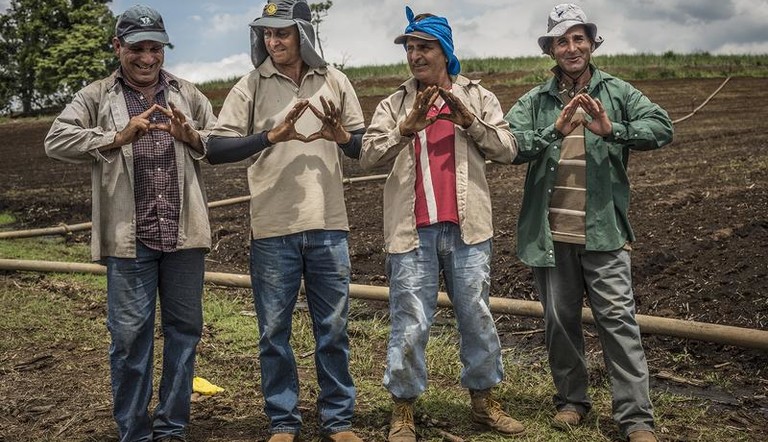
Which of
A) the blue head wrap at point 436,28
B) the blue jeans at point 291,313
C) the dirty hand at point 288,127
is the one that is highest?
the blue head wrap at point 436,28

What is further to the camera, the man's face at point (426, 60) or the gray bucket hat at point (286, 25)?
the man's face at point (426, 60)

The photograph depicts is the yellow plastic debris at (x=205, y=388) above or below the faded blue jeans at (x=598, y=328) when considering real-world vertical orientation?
below

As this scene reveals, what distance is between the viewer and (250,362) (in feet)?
18.1

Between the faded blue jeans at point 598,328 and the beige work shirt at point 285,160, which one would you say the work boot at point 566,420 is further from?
the beige work shirt at point 285,160

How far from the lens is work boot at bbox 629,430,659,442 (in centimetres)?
388

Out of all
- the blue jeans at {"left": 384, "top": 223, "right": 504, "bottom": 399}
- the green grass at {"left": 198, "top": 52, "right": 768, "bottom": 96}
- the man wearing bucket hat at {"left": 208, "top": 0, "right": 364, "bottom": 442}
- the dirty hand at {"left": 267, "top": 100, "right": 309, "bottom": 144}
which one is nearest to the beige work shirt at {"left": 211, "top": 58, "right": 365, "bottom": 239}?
the man wearing bucket hat at {"left": 208, "top": 0, "right": 364, "bottom": 442}

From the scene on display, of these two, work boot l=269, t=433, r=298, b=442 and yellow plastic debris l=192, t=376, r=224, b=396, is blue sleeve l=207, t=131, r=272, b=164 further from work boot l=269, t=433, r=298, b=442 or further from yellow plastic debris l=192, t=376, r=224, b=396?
yellow plastic debris l=192, t=376, r=224, b=396

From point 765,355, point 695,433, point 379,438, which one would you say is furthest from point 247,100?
point 765,355

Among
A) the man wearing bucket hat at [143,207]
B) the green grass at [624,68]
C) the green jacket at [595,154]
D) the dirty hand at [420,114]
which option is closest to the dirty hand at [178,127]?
the man wearing bucket hat at [143,207]

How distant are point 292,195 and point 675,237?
4.99 meters

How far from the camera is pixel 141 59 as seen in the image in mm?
3805

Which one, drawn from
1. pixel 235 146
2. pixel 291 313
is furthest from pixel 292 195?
pixel 291 313

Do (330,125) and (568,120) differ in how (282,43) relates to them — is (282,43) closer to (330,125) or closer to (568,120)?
(330,125)

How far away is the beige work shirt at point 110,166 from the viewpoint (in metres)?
3.73
